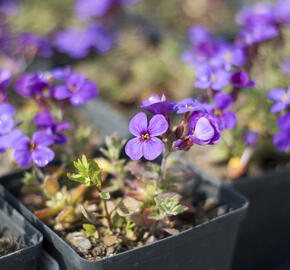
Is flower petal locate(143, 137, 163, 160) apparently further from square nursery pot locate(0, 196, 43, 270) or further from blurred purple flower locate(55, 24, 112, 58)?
blurred purple flower locate(55, 24, 112, 58)

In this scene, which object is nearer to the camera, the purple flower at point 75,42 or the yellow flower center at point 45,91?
the yellow flower center at point 45,91

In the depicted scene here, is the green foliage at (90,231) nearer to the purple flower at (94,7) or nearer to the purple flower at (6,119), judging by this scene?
the purple flower at (6,119)

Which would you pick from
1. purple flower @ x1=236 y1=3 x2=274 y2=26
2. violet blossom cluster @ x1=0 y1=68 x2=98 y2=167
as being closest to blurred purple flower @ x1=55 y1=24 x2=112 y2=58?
purple flower @ x1=236 y1=3 x2=274 y2=26

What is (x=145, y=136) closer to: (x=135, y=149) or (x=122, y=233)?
(x=135, y=149)

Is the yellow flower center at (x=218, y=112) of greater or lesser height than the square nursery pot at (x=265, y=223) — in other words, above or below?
above

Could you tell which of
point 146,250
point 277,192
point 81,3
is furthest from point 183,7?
point 146,250

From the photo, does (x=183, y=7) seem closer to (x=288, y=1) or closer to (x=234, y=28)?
(x=234, y=28)

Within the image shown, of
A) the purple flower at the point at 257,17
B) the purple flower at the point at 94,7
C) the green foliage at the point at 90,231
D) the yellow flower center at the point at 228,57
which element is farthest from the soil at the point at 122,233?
the purple flower at the point at 94,7
